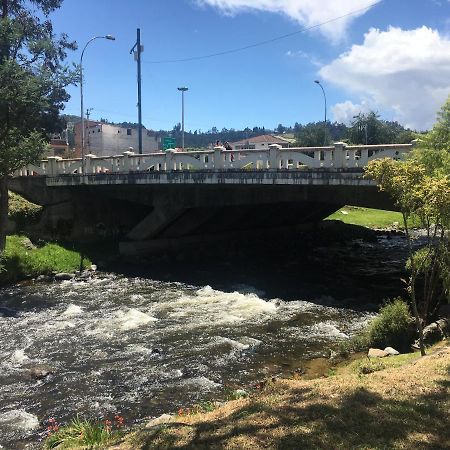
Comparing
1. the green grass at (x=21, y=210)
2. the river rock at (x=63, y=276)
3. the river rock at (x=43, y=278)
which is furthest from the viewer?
the green grass at (x=21, y=210)

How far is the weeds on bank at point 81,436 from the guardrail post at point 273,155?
15800 mm

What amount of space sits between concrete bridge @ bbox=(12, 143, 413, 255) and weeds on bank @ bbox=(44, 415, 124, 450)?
15.1 metres

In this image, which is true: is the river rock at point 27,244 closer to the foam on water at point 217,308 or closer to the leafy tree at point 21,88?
the leafy tree at point 21,88

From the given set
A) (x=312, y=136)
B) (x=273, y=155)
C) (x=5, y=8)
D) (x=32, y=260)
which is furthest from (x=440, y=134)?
(x=312, y=136)

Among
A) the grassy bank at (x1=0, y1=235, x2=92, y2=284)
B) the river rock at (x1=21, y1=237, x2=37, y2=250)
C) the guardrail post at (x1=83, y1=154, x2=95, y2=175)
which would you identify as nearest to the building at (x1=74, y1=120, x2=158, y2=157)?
the guardrail post at (x1=83, y1=154, x2=95, y2=175)

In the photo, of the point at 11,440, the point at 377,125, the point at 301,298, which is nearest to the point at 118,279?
the point at 301,298

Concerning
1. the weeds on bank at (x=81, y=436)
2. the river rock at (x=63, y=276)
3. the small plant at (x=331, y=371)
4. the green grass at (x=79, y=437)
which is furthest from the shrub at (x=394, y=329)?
the river rock at (x=63, y=276)

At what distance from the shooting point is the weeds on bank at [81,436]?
8.86 metres

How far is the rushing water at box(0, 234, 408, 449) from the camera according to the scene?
1267 cm

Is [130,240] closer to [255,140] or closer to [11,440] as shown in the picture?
[11,440]

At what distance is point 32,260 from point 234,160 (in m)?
13.2

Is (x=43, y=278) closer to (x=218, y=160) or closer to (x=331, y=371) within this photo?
(x=218, y=160)

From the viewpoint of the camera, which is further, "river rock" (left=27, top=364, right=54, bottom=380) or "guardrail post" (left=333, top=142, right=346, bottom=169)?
"guardrail post" (left=333, top=142, right=346, bottom=169)

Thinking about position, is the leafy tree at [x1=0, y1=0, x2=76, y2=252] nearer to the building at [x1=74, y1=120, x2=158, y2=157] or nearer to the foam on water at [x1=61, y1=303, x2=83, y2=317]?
the foam on water at [x1=61, y1=303, x2=83, y2=317]
